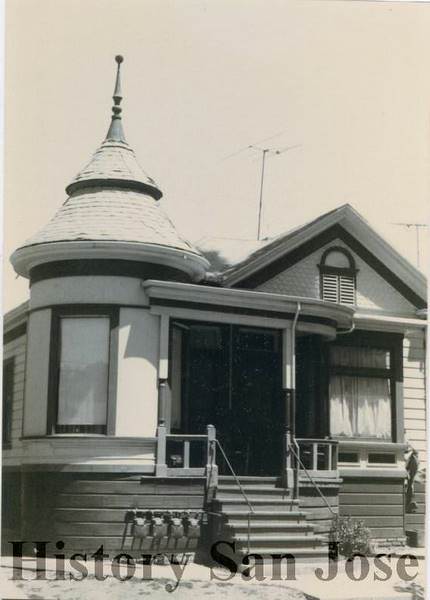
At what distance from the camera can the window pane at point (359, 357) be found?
610 inches

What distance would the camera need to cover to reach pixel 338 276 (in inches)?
641

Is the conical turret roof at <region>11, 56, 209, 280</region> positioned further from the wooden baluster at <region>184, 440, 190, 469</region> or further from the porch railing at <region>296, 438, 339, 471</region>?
the porch railing at <region>296, 438, 339, 471</region>

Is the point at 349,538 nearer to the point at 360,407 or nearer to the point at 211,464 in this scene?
the point at 211,464

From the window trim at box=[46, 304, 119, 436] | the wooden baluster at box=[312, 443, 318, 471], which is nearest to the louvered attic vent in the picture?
the wooden baluster at box=[312, 443, 318, 471]

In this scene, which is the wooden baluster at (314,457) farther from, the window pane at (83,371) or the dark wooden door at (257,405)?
the window pane at (83,371)

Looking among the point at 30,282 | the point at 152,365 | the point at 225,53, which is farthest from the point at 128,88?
the point at 152,365

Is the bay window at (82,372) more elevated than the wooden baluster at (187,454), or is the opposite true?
the bay window at (82,372)

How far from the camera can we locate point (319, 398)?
49.0ft

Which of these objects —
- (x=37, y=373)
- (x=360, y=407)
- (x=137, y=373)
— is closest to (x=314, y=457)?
(x=360, y=407)

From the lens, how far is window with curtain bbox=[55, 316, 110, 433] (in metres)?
12.9

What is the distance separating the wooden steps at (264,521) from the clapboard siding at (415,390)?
327 centimetres

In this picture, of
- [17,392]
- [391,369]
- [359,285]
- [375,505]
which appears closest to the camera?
[17,392]

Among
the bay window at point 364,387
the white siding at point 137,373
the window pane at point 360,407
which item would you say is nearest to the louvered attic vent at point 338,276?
the bay window at point 364,387

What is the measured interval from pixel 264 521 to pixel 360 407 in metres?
3.54
